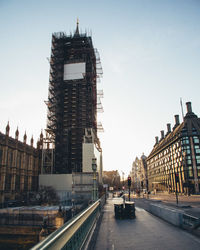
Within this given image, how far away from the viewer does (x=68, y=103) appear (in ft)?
224

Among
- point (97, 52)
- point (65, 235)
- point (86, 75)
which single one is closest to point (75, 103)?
point (86, 75)

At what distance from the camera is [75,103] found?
68250 millimetres

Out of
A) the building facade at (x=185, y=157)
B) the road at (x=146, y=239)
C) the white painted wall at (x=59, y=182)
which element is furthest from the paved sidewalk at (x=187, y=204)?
the white painted wall at (x=59, y=182)

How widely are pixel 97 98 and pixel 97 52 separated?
19282 millimetres

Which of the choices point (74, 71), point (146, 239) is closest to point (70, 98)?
point (74, 71)

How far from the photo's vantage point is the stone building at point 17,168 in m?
45.6

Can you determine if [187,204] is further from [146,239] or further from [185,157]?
[185,157]

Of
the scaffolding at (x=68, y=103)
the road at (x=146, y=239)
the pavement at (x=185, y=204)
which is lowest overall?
the pavement at (x=185, y=204)

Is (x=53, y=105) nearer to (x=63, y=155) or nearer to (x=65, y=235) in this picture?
(x=63, y=155)

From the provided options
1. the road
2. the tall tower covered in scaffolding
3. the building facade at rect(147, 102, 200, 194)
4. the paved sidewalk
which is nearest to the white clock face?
the tall tower covered in scaffolding

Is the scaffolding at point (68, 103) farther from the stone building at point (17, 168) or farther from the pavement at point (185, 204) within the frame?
the pavement at point (185, 204)

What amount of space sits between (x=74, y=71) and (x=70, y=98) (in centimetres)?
1142

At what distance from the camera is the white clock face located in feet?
235

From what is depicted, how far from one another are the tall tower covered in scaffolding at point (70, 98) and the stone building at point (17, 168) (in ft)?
25.1
